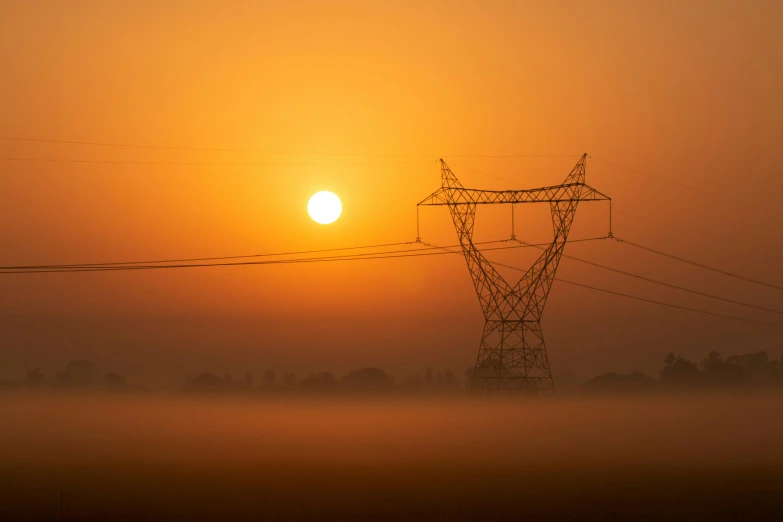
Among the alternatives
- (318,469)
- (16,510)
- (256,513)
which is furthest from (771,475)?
(16,510)

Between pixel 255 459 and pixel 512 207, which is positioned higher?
pixel 512 207

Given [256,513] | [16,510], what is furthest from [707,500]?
[16,510]

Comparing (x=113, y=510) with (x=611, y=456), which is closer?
(x=113, y=510)

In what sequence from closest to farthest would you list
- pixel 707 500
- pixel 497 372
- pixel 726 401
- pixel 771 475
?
pixel 707 500, pixel 771 475, pixel 497 372, pixel 726 401

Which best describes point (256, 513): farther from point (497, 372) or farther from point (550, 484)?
point (497, 372)

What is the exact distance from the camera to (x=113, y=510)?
4081cm


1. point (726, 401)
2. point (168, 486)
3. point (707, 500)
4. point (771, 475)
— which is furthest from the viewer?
point (726, 401)

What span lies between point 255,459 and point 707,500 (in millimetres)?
28076

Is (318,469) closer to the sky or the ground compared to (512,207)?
closer to the ground

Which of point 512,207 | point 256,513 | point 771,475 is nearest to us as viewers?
point 256,513

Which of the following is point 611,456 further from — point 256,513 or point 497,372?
point 256,513

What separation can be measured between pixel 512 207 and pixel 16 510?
A: 125 feet

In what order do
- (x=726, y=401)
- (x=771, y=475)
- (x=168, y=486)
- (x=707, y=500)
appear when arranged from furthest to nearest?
(x=726, y=401), (x=771, y=475), (x=168, y=486), (x=707, y=500)

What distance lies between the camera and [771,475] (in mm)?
51875
